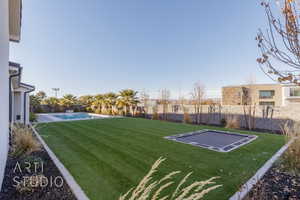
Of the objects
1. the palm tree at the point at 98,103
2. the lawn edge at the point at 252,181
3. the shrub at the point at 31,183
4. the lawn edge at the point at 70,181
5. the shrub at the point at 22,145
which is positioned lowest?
the lawn edge at the point at 252,181

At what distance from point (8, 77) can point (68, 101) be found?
67.5 feet

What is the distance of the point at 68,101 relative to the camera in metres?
23.3

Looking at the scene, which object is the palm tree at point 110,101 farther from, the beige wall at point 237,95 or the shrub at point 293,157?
the beige wall at point 237,95

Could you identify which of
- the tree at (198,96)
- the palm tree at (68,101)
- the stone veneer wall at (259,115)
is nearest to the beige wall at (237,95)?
the tree at (198,96)

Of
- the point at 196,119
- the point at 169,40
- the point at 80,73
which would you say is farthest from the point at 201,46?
the point at 80,73

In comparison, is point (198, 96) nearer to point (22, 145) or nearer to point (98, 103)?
point (22, 145)

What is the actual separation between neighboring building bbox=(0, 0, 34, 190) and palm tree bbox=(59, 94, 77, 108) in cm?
1185

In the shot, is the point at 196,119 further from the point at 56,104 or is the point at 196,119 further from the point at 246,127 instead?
the point at 56,104

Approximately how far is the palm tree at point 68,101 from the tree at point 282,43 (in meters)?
25.3

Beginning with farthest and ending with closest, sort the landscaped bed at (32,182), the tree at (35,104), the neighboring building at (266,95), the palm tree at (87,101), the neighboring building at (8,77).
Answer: the neighboring building at (266,95), the palm tree at (87,101), the tree at (35,104), the neighboring building at (8,77), the landscaped bed at (32,182)

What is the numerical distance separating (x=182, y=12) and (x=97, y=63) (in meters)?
10.7

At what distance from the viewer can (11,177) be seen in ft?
10.4

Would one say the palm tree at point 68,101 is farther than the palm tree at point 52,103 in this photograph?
Yes

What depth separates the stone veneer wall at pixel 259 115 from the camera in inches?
388
